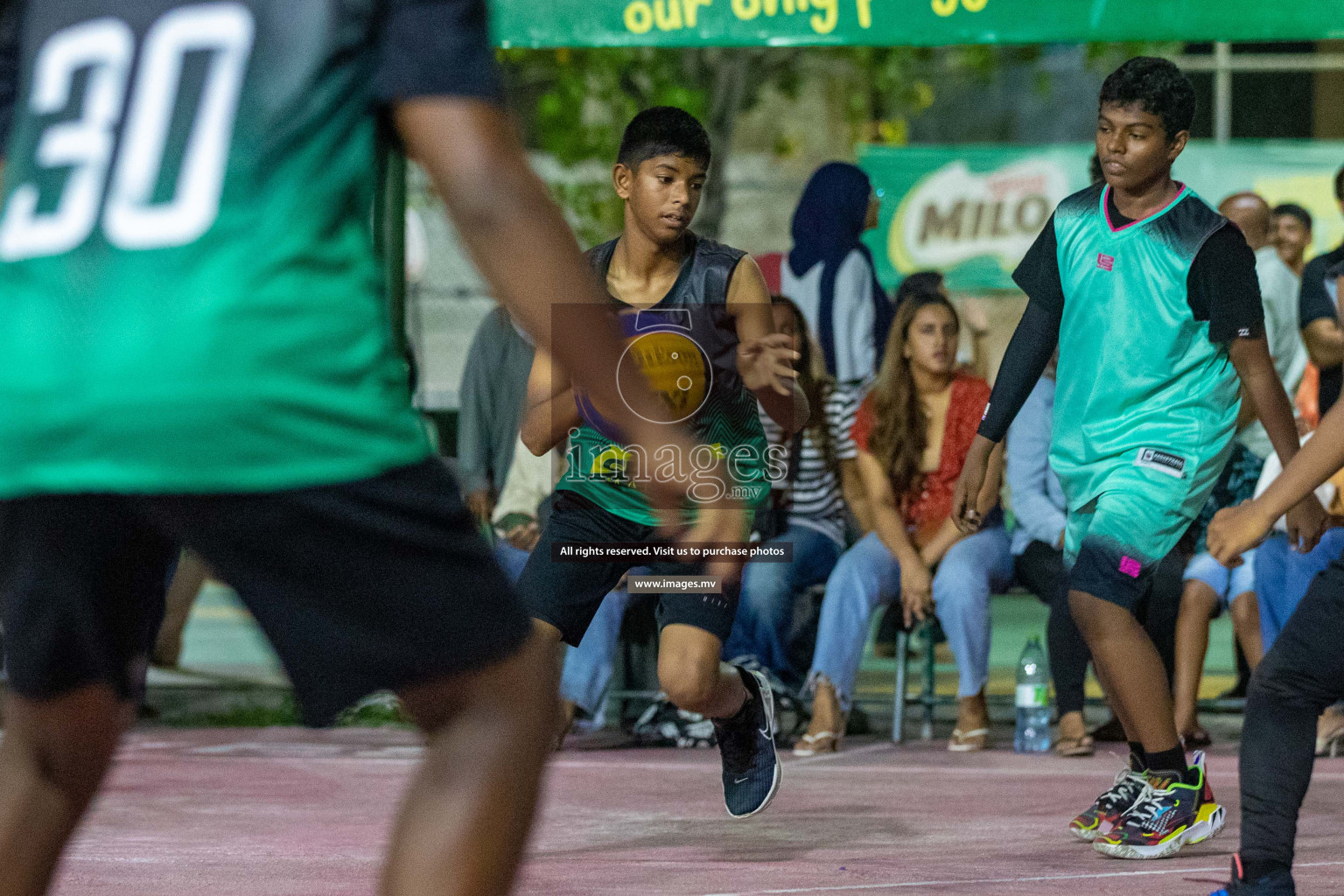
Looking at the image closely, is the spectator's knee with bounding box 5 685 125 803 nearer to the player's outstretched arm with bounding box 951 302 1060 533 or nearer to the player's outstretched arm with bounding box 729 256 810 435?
the player's outstretched arm with bounding box 729 256 810 435

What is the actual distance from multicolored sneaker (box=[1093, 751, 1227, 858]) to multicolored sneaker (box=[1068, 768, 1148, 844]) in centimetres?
3

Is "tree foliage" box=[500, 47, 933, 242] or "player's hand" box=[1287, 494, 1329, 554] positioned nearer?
"player's hand" box=[1287, 494, 1329, 554]

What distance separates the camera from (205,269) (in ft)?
6.92

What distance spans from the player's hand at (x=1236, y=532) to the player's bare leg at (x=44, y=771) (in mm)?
2234

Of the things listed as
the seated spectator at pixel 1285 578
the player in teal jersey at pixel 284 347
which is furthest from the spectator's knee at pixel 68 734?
the seated spectator at pixel 1285 578

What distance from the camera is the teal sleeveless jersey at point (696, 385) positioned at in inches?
211

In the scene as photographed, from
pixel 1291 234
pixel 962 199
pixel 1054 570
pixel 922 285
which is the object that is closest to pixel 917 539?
pixel 1054 570

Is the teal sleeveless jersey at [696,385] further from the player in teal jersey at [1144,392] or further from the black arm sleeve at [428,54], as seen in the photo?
the black arm sleeve at [428,54]

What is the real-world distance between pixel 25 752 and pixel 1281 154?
13.3 metres

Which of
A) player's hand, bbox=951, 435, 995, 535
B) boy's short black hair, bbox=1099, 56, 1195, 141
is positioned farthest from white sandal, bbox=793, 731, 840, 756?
boy's short black hair, bbox=1099, 56, 1195, 141

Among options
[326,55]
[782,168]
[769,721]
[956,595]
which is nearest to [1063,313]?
[769,721]

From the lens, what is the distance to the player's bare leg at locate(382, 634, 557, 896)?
2.14 m

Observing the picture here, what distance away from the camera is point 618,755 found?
296 inches

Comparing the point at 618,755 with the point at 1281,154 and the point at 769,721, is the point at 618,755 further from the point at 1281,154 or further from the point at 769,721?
the point at 1281,154
